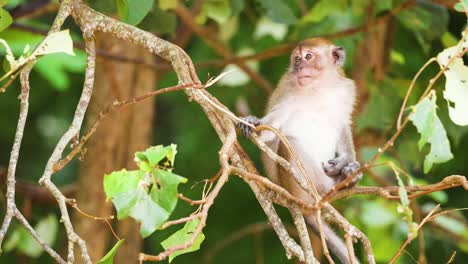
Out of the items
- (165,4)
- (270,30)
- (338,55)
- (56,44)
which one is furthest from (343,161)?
(56,44)

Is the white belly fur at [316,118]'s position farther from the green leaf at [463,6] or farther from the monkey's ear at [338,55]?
the green leaf at [463,6]

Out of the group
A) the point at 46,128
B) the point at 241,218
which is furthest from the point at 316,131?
the point at 46,128

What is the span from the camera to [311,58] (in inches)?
160

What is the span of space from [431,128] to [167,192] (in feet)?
2.20

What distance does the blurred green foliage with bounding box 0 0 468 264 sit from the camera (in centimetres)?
404

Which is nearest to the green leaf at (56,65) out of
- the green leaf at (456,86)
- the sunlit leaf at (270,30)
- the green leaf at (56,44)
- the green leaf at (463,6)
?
the sunlit leaf at (270,30)

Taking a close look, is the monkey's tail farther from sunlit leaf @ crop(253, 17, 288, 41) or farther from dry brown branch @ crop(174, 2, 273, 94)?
sunlit leaf @ crop(253, 17, 288, 41)

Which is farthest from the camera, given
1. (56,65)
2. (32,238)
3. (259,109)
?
(259,109)

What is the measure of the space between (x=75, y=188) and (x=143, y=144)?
45 cm

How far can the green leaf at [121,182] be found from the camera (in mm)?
2064

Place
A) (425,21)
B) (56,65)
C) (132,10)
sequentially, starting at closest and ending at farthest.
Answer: (132,10), (425,21), (56,65)

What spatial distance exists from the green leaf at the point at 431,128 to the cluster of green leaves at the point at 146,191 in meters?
0.59

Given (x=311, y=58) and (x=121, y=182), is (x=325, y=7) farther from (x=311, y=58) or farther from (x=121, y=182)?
(x=121, y=182)

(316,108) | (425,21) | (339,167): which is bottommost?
(339,167)
